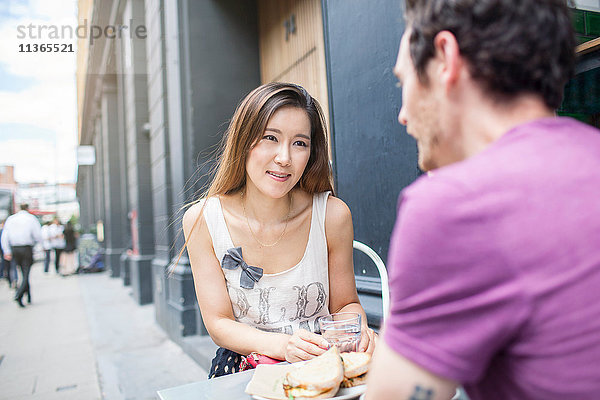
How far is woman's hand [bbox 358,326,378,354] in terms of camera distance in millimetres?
1388

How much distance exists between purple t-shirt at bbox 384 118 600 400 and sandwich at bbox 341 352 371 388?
1.79 feet

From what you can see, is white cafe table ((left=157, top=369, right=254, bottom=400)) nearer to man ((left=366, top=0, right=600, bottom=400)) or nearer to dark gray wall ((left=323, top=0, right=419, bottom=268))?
man ((left=366, top=0, right=600, bottom=400))

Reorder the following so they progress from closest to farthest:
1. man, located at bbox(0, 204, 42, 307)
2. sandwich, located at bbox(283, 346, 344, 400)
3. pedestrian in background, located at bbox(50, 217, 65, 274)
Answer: sandwich, located at bbox(283, 346, 344, 400) < man, located at bbox(0, 204, 42, 307) < pedestrian in background, located at bbox(50, 217, 65, 274)

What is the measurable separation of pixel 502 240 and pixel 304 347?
911 mm

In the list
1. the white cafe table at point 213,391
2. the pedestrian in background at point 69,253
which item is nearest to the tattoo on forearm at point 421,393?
the white cafe table at point 213,391

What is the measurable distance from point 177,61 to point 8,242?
626 cm

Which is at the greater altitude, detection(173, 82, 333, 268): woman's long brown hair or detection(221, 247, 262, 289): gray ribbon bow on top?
detection(173, 82, 333, 268): woman's long brown hair

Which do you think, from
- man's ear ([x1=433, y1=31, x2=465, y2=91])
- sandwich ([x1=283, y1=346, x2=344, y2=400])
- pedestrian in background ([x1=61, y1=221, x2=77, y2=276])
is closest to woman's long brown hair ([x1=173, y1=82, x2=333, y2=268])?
sandwich ([x1=283, y1=346, x2=344, y2=400])

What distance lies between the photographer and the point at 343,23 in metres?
2.82

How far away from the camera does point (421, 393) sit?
0.64 metres

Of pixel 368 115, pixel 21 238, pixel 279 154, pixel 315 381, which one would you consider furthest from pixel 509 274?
pixel 21 238

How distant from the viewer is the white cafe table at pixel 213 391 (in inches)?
43.9

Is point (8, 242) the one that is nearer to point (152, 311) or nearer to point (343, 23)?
point (152, 311)

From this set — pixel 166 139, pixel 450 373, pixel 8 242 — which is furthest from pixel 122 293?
pixel 450 373
